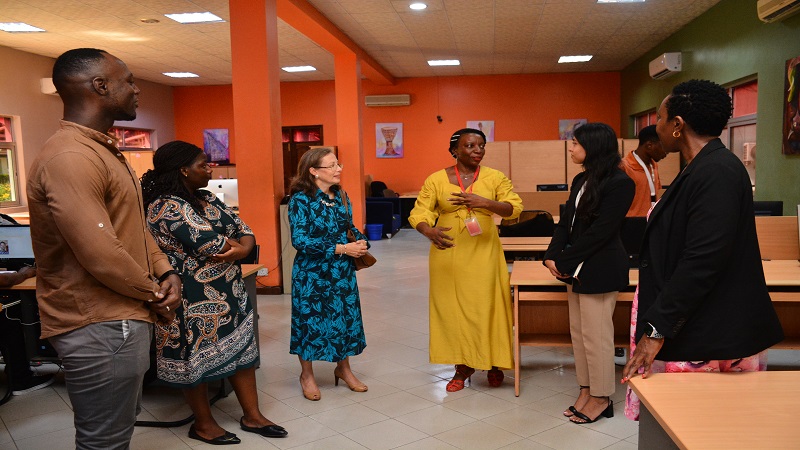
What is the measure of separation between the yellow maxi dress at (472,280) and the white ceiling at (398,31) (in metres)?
5.12

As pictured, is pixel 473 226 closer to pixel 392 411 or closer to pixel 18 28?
pixel 392 411

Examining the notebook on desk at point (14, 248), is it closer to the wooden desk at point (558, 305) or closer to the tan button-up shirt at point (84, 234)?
the tan button-up shirt at point (84, 234)

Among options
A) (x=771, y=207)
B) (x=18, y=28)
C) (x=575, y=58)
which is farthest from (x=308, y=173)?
(x=575, y=58)

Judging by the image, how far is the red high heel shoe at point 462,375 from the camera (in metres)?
3.85

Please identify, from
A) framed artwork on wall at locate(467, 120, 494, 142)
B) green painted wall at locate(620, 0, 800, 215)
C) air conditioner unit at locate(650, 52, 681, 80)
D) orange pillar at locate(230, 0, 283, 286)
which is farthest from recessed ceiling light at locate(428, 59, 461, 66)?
orange pillar at locate(230, 0, 283, 286)

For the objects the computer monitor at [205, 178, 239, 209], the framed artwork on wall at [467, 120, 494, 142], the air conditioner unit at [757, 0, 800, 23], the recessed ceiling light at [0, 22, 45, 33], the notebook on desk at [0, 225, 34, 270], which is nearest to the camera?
the notebook on desk at [0, 225, 34, 270]

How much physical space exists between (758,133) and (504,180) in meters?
4.94

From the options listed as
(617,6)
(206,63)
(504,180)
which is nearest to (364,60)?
(206,63)

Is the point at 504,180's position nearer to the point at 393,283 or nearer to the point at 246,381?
the point at 246,381

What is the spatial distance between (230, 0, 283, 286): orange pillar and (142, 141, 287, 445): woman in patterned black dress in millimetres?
3671

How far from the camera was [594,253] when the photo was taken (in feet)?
10.3

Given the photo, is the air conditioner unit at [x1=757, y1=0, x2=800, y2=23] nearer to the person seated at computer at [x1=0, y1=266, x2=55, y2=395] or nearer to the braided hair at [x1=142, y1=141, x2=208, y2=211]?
the braided hair at [x1=142, y1=141, x2=208, y2=211]

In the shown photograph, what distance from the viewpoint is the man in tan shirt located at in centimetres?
168

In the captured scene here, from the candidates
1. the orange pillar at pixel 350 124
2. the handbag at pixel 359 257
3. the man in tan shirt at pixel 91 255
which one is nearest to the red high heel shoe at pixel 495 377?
the handbag at pixel 359 257
